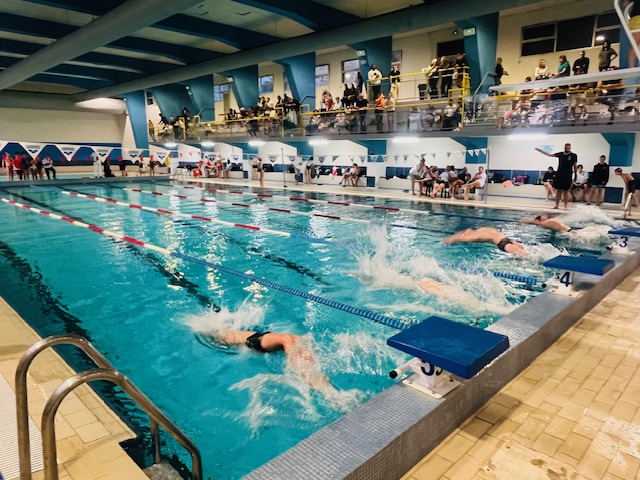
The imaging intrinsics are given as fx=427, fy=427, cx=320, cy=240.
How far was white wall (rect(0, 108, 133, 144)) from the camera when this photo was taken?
2572cm

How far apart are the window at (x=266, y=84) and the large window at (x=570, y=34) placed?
40.6 ft

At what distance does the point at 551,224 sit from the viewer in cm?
880

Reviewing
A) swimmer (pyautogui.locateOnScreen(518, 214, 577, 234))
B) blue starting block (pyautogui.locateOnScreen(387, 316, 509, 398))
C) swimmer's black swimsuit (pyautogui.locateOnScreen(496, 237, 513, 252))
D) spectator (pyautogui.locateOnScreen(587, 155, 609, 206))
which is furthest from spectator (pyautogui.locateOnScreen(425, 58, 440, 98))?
blue starting block (pyautogui.locateOnScreen(387, 316, 509, 398))

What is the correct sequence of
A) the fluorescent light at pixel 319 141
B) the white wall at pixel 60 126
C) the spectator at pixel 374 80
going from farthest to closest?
the white wall at pixel 60 126 → the fluorescent light at pixel 319 141 → the spectator at pixel 374 80

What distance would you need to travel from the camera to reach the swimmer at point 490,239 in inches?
267

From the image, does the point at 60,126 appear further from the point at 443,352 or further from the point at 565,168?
the point at 443,352

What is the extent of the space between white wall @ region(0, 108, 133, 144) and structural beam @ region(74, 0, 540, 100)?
35.1 feet

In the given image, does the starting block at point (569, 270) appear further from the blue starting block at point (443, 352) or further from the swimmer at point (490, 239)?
the swimmer at point (490, 239)

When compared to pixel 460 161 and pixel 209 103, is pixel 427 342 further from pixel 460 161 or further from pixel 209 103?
pixel 209 103

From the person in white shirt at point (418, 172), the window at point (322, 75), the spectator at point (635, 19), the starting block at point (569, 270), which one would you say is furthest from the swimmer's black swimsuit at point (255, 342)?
the window at point (322, 75)

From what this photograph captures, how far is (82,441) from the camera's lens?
2.10 meters

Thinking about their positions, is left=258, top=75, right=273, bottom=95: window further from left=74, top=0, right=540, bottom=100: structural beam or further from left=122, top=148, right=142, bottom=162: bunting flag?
left=122, top=148, right=142, bottom=162: bunting flag

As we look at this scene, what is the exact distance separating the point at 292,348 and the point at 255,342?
1.13 ft

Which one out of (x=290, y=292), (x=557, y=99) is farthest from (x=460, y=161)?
(x=290, y=292)
